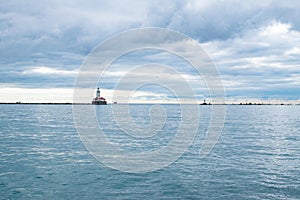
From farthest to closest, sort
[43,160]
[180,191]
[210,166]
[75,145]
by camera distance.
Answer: [75,145] → [43,160] → [210,166] → [180,191]

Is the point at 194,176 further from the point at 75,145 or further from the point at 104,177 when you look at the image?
the point at 75,145

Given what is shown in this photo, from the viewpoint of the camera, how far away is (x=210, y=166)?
31406mm

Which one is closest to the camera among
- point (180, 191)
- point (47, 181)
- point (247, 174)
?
point (180, 191)

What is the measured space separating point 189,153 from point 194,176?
38.1 feet

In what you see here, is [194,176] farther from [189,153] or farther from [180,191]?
[189,153]

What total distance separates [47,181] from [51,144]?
2034 centimetres

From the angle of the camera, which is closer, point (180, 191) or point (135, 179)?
point (180, 191)

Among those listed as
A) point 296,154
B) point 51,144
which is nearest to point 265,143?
point 296,154

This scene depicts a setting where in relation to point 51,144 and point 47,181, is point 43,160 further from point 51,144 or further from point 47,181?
point 51,144

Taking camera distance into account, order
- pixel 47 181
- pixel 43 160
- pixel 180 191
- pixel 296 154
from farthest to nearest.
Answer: pixel 296 154, pixel 43 160, pixel 47 181, pixel 180 191

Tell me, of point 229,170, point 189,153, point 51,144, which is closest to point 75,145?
point 51,144

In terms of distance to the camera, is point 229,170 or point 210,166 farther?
point 210,166

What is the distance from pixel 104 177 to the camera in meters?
27.4

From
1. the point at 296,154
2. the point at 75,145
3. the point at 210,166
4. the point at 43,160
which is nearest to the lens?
the point at 210,166
